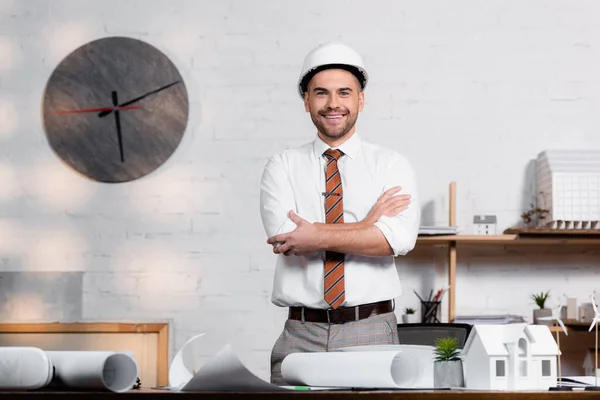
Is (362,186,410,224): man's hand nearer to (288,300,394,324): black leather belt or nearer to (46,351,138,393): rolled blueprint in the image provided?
(288,300,394,324): black leather belt

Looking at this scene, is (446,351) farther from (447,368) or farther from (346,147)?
(346,147)

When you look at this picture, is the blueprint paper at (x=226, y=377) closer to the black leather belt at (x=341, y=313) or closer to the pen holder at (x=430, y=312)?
the black leather belt at (x=341, y=313)

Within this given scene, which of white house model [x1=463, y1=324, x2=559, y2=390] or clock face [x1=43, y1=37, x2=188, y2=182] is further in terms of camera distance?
clock face [x1=43, y1=37, x2=188, y2=182]

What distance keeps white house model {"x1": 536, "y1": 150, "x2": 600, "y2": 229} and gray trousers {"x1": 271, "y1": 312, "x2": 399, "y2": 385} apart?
1636 millimetres

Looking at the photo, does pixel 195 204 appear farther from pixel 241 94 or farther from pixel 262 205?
pixel 262 205

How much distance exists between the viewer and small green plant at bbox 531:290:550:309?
380 centimetres

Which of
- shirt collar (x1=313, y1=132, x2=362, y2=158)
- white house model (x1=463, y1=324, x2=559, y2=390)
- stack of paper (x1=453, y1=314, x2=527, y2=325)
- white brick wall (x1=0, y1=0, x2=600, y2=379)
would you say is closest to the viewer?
white house model (x1=463, y1=324, x2=559, y2=390)

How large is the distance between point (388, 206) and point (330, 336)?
1.28 feet

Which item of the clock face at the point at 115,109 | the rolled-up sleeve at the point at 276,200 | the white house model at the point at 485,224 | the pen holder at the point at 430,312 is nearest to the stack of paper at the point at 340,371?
the rolled-up sleeve at the point at 276,200

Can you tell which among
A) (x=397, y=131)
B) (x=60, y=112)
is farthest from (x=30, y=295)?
(x=397, y=131)

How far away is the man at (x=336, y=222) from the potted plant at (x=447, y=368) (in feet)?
2.62

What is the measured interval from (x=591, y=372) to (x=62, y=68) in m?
2.84

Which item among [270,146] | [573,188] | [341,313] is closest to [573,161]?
[573,188]

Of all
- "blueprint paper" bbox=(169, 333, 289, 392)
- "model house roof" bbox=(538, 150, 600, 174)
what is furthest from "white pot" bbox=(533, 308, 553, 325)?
"blueprint paper" bbox=(169, 333, 289, 392)
